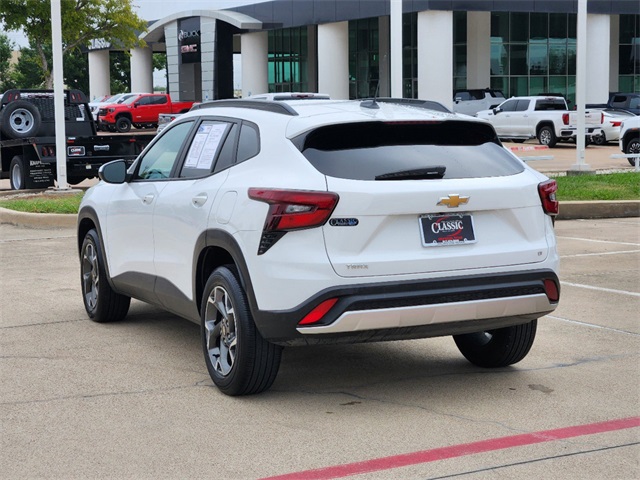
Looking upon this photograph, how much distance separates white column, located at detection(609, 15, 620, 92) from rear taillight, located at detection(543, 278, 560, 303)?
54.4 meters

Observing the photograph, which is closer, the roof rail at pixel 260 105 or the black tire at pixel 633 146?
the roof rail at pixel 260 105

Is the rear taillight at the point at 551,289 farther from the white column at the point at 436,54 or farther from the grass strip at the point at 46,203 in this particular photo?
the white column at the point at 436,54

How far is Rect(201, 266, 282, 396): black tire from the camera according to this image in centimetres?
592

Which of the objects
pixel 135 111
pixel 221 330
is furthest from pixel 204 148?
pixel 135 111

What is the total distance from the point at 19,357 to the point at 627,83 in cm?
5509

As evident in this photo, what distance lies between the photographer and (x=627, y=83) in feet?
191

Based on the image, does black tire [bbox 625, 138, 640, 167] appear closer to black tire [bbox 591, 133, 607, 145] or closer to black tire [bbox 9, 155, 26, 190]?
black tire [bbox 591, 133, 607, 145]

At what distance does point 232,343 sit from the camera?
6133 millimetres

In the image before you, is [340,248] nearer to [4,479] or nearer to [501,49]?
[4,479]

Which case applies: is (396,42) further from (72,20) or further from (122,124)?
(122,124)

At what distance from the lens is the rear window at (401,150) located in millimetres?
5918

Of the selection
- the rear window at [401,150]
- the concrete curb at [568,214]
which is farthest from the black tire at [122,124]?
the rear window at [401,150]

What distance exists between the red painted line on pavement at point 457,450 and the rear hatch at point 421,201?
1003 millimetres

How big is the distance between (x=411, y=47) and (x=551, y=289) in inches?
1999
